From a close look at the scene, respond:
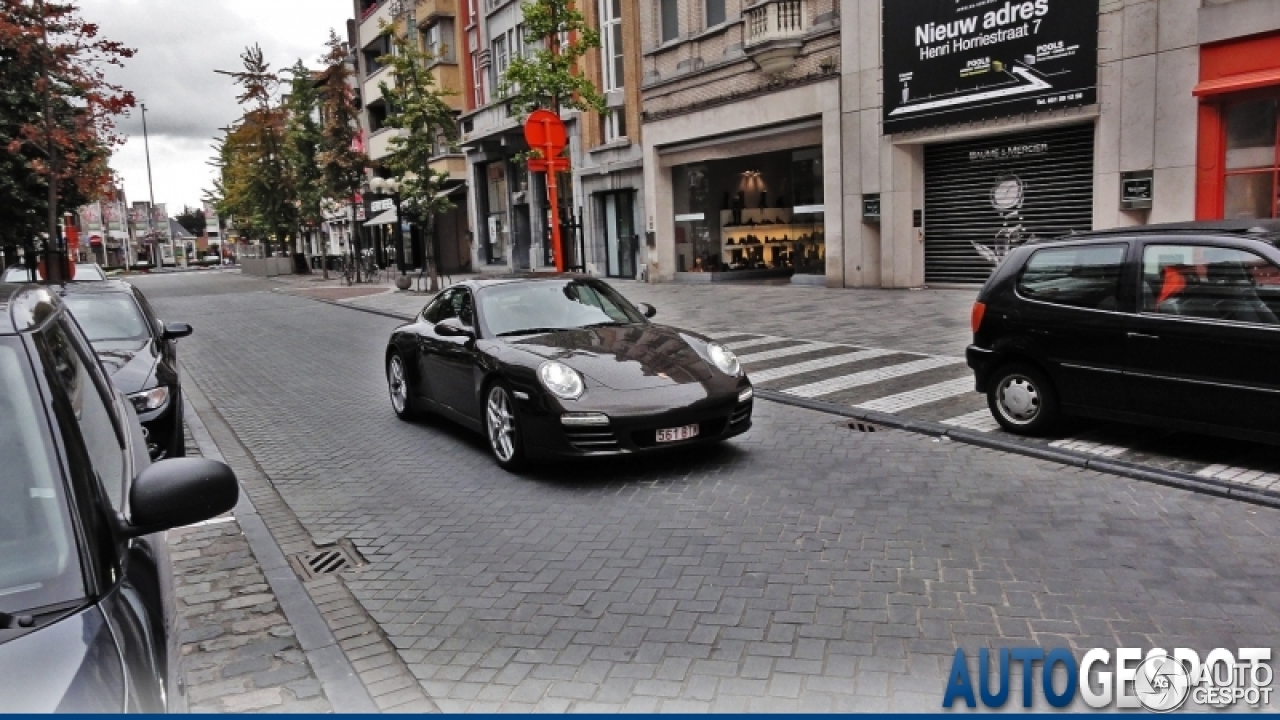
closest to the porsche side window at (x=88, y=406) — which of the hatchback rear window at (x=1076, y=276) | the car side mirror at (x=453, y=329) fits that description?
the car side mirror at (x=453, y=329)

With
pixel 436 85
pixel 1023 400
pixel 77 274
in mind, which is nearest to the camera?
pixel 1023 400

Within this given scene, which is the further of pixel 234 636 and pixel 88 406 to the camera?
pixel 234 636

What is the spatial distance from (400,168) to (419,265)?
1688 centimetres

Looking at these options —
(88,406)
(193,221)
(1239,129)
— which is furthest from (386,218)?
(193,221)

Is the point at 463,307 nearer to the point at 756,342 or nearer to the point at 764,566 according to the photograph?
the point at 764,566

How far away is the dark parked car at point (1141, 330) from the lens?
6.05 meters

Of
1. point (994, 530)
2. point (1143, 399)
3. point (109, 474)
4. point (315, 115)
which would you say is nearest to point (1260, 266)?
point (1143, 399)

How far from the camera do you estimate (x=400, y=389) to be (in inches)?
370

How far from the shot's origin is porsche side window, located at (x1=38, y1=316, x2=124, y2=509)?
9.20 ft

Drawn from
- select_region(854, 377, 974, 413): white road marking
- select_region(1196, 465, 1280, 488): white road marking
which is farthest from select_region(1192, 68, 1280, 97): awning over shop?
select_region(1196, 465, 1280, 488): white road marking

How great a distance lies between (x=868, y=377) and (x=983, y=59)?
10.5 m

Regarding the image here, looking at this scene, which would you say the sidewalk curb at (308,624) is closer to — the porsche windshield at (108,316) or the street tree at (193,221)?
the porsche windshield at (108,316)

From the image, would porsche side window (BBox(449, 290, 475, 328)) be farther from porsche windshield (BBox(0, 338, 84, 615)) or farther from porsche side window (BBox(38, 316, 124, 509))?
porsche windshield (BBox(0, 338, 84, 615))

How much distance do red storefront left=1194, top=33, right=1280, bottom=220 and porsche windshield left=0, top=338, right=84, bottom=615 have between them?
15.8 metres
